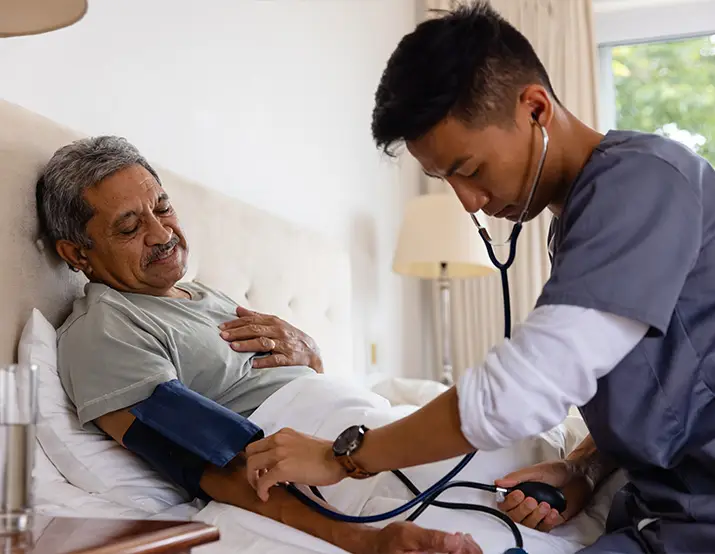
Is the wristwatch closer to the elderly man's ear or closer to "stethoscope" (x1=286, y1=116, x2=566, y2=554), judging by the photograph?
"stethoscope" (x1=286, y1=116, x2=566, y2=554)

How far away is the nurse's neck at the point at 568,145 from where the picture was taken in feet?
3.18

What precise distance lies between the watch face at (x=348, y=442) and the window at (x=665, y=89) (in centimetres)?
306

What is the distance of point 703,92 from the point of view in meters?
3.56

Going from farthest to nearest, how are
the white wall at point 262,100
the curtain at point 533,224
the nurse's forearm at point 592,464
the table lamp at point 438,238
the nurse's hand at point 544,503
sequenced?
the curtain at point 533,224, the table lamp at point 438,238, the white wall at point 262,100, the nurse's forearm at point 592,464, the nurse's hand at point 544,503

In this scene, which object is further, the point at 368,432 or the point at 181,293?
the point at 181,293

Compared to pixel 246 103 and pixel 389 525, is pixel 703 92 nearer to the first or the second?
pixel 246 103

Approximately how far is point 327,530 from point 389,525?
4.0 inches

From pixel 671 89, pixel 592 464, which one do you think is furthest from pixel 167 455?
pixel 671 89

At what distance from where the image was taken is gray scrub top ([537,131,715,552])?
31.8 inches

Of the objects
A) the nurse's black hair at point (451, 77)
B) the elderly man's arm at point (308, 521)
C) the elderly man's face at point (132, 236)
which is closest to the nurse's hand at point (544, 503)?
the elderly man's arm at point (308, 521)

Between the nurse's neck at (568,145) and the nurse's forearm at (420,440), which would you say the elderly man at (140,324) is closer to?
the nurse's forearm at (420,440)

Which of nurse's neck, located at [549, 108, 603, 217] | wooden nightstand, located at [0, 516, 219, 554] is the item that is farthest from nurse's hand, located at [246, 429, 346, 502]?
nurse's neck, located at [549, 108, 603, 217]

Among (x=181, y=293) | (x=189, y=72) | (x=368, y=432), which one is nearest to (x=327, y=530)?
(x=368, y=432)

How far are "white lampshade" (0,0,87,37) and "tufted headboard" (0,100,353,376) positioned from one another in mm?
210
